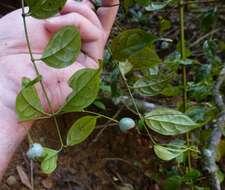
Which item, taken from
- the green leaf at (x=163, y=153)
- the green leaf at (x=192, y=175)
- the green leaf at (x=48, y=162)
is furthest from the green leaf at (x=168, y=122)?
the green leaf at (x=192, y=175)

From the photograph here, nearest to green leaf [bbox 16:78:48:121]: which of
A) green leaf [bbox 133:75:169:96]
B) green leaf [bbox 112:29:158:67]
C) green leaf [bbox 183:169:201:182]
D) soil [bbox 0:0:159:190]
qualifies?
green leaf [bbox 112:29:158:67]

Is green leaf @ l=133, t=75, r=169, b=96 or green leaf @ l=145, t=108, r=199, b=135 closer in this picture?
green leaf @ l=145, t=108, r=199, b=135

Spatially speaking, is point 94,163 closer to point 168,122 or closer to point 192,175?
point 192,175

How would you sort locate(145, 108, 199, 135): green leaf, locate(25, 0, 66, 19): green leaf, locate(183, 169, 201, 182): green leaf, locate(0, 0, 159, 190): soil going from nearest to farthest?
locate(25, 0, 66, 19): green leaf
locate(145, 108, 199, 135): green leaf
locate(183, 169, 201, 182): green leaf
locate(0, 0, 159, 190): soil

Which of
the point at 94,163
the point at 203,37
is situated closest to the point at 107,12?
the point at 94,163

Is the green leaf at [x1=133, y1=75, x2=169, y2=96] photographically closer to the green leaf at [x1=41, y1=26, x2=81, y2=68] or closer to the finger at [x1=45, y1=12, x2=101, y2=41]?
the finger at [x1=45, y1=12, x2=101, y2=41]

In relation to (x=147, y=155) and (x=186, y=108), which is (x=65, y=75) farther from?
(x=147, y=155)

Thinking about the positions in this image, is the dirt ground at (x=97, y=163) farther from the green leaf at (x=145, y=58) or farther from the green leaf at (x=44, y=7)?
the green leaf at (x=44, y=7)

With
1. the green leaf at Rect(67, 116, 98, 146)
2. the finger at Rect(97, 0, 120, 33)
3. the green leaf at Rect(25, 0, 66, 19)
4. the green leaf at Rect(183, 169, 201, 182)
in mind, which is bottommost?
the green leaf at Rect(183, 169, 201, 182)
